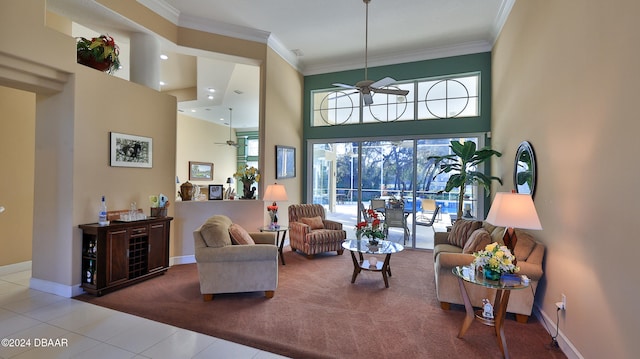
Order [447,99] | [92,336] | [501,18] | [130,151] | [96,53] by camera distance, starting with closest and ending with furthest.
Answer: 1. [92,336]
2. [96,53]
3. [130,151]
4. [501,18]
5. [447,99]

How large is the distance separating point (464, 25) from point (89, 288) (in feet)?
22.6

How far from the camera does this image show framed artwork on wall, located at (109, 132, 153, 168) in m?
3.87

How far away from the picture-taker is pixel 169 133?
15.4ft

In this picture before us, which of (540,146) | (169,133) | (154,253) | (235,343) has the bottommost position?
(235,343)

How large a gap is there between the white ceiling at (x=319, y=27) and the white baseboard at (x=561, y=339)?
4.28 metres

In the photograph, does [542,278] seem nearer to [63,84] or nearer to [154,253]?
[154,253]

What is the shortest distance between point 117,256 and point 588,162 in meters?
4.99

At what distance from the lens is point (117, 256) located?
3.62 metres

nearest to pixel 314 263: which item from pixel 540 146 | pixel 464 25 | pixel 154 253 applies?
pixel 154 253

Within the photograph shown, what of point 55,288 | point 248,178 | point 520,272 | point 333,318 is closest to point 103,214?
point 55,288

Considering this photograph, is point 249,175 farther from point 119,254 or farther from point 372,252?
point 372,252

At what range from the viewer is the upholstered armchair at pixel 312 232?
5.14 meters

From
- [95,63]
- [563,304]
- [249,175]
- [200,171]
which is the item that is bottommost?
[563,304]

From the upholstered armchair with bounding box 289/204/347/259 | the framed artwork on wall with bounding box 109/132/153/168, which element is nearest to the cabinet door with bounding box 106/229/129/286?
the framed artwork on wall with bounding box 109/132/153/168
